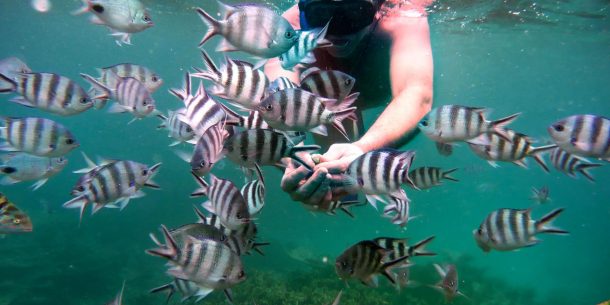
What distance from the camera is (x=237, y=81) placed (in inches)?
95.0

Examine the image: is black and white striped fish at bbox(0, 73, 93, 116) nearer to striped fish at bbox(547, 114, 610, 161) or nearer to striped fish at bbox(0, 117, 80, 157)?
striped fish at bbox(0, 117, 80, 157)

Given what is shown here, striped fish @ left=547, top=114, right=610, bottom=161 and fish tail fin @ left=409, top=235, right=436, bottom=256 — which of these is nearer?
fish tail fin @ left=409, top=235, right=436, bottom=256

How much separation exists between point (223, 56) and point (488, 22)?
2514cm

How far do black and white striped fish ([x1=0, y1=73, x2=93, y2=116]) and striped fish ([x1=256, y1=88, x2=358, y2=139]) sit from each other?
2.29 meters

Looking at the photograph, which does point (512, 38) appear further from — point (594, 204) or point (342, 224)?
point (594, 204)

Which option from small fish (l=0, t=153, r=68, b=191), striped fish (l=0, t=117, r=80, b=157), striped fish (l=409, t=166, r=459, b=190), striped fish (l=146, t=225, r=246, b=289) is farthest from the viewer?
striped fish (l=409, t=166, r=459, b=190)

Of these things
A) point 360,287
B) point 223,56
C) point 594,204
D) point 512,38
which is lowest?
point 594,204

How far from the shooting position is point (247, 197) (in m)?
3.22

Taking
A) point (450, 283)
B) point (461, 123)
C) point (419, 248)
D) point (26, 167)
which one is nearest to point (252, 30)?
point (461, 123)

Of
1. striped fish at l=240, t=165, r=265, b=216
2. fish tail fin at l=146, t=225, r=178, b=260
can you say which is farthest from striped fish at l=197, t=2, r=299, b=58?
striped fish at l=240, t=165, r=265, b=216

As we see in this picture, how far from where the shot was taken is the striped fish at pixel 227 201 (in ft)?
8.41

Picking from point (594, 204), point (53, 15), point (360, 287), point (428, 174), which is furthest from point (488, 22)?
point (594, 204)

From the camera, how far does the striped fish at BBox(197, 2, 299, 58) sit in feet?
7.20

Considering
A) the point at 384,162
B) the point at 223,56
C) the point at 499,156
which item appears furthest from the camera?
the point at 499,156
